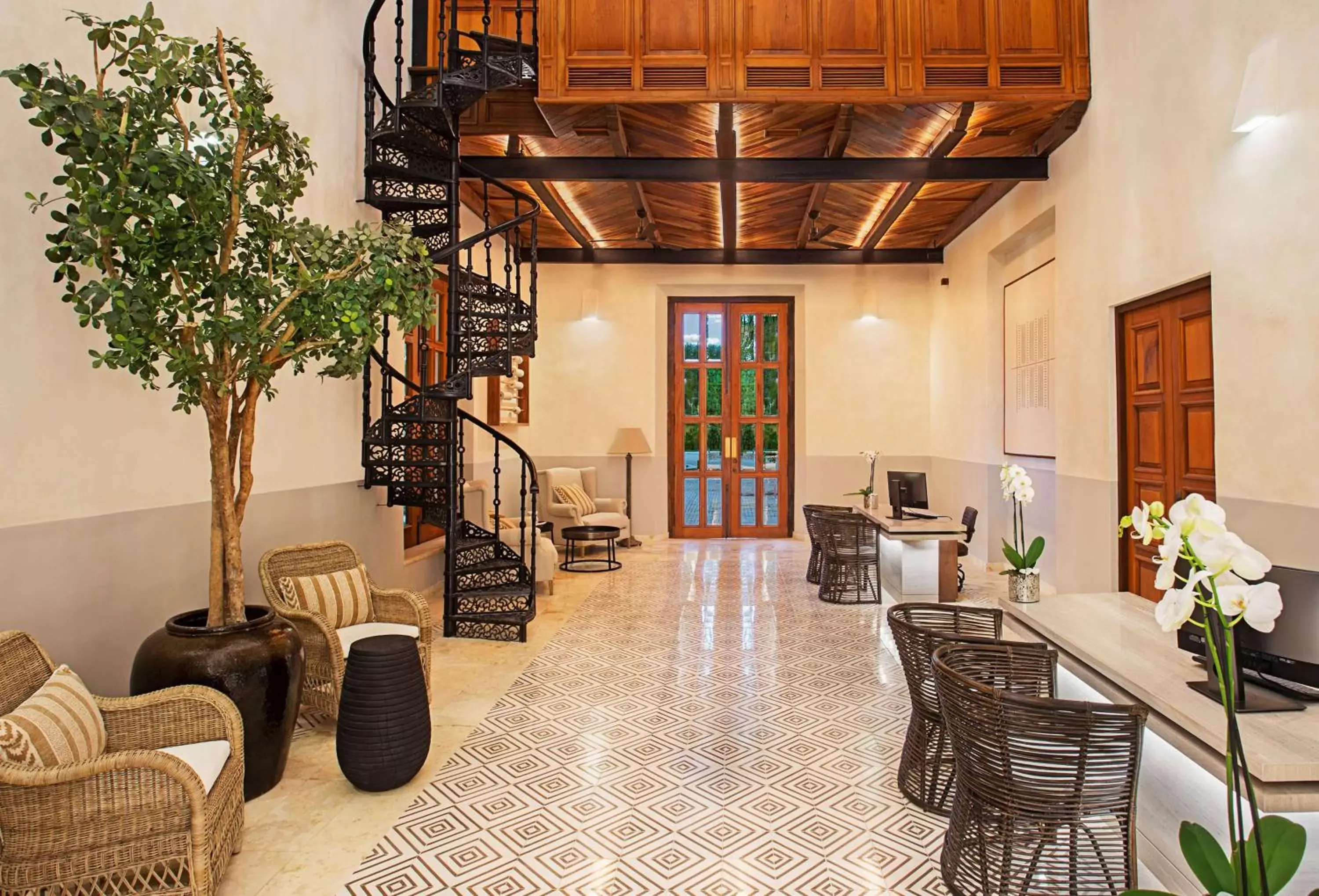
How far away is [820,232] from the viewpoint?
9.44 m

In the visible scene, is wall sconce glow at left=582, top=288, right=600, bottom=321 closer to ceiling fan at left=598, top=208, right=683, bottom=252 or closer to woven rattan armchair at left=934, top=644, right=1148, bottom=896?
ceiling fan at left=598, top=208, right=683, bottom=252

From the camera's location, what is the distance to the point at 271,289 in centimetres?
313

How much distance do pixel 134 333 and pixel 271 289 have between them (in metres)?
0.53

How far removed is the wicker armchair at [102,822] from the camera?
7.15 feet

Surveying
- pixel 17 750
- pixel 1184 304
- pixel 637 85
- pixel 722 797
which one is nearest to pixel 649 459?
pixel 637 85

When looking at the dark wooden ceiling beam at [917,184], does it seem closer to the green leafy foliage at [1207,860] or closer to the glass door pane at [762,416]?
the glass door pane at [762,416]

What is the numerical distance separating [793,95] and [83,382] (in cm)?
488

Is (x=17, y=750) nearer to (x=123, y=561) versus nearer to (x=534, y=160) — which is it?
(x=123, y=561)

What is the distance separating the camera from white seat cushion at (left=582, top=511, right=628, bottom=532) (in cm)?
951

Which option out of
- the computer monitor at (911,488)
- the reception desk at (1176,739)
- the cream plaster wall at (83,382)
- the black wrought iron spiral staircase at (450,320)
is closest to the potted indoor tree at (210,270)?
the cream plaster wall at (83,382)

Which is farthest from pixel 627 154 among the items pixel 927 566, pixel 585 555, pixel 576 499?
pixel 585 555

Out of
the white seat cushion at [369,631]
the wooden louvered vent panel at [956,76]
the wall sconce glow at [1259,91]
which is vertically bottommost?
the white seat cushion at [369,631]

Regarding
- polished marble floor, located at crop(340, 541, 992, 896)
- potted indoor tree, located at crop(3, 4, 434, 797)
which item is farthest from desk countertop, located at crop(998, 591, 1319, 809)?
potted indoor tree, located at crop(3, 4, 434, 797)

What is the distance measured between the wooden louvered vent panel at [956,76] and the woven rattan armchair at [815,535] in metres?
3.65
